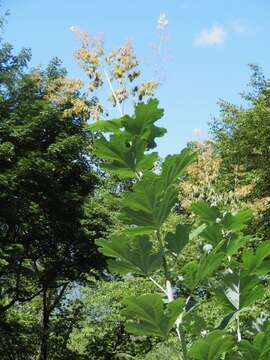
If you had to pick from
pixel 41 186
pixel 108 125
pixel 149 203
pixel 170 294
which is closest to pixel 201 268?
pixel 170 294

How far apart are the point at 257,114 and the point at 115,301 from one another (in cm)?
757

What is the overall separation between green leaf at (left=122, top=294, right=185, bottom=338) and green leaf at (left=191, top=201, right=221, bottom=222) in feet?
1.17

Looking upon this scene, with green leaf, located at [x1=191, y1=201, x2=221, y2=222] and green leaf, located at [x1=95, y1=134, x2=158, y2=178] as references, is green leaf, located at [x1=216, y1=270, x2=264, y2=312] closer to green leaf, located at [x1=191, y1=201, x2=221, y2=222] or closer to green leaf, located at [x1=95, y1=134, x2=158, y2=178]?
green leaf, located at [x1=191, y1=201, x2=221, y2=222]

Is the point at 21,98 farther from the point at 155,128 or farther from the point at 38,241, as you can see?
the point at 155,128

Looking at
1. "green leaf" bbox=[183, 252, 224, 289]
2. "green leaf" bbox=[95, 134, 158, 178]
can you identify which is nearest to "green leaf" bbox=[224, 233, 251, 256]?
"green leaf" bbox=[183, 252, 224, 289]

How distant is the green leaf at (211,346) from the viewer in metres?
1.26

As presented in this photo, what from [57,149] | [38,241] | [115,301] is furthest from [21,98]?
[115,301]

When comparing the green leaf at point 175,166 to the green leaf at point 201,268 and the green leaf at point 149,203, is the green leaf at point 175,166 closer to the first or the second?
the green leaf at point 149,203

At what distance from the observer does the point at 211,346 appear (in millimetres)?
1273

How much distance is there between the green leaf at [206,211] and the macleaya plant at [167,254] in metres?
0.03

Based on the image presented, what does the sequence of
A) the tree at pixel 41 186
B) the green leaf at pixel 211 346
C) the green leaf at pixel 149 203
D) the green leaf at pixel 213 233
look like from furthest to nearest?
1. the tree at pixel 41 186
2. the green leaf at pixel 213 233
3. the green leaf at pixel 149 203
4. the green leaf at pixel 211 346

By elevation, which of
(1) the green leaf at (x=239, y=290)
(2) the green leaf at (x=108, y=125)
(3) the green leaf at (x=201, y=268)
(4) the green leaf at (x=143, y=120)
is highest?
(2) the green leaf at (x=108, y=125)

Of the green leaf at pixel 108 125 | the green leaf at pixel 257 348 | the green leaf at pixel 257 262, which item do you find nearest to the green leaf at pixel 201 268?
the green leaf at pixel 257 262

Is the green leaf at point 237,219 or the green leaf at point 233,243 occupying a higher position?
the green leaf at point 237,219
